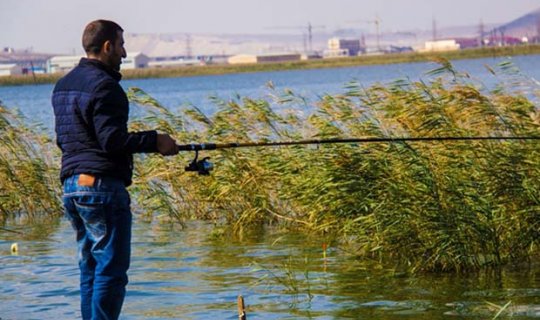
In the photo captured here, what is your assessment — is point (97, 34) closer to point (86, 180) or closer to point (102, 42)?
point (102, 42)

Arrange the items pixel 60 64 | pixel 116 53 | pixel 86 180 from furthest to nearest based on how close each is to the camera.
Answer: pixel 60 64 < pixel 116 53 < pixel 86 180

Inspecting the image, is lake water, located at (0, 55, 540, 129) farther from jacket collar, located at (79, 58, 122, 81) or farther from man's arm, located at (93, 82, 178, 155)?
man's arm, located at (93, 82, 178, 155)

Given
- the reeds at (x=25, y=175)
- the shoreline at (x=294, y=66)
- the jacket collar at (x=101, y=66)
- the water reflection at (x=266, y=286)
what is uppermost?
the jacket collar at (x=101, y=66)

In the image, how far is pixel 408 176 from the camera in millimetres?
10586

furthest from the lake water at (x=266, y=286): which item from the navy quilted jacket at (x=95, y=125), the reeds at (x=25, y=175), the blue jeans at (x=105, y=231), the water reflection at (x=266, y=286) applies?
the navy quilted jacket at (x=95, y=125)

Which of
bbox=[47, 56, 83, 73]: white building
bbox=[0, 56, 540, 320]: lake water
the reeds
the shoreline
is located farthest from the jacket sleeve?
bbox=[47, 56, 83, 73]: white building

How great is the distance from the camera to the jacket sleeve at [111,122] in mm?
6328

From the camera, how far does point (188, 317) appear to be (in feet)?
30.5

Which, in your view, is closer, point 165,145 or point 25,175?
point 165,145

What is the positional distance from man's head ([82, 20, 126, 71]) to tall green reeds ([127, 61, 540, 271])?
173 inches

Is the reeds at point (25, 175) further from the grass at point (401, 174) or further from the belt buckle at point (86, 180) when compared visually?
the belt buckle at point (86, 180)

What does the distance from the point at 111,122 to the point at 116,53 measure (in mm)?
460

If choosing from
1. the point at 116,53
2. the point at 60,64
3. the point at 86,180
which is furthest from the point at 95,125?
the point at 60,64

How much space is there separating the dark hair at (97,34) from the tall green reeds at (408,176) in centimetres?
444
